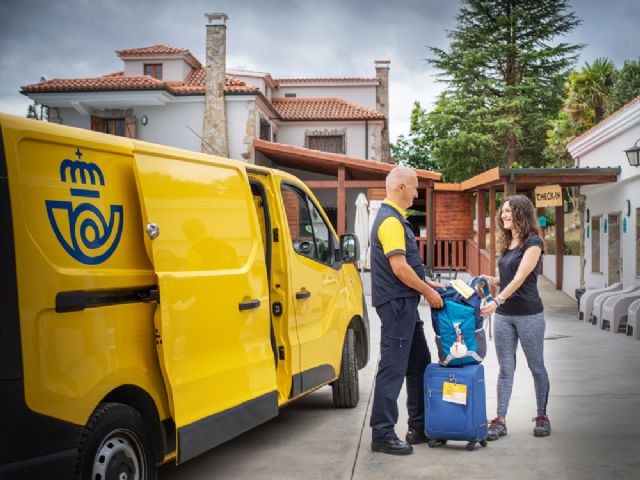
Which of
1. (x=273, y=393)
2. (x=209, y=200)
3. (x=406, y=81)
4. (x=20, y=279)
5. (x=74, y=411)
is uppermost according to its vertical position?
(x=406, y=81)

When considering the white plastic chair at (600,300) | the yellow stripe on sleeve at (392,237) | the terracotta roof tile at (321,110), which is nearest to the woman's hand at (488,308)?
the yellow stripe on sleeve at (392,237)

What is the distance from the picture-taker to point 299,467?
5375 millimetres

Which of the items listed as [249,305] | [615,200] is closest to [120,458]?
[249,305]

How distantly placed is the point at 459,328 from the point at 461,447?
93cm

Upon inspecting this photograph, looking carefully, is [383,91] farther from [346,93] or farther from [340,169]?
[340,169]

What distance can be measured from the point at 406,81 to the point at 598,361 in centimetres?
3334

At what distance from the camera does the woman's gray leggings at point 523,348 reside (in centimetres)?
602

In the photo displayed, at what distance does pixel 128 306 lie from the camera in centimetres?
406

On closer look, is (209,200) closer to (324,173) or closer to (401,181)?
(401,181)

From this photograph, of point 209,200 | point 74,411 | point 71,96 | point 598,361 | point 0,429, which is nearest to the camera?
point 0,429

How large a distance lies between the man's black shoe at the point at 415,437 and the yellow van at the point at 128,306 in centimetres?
92

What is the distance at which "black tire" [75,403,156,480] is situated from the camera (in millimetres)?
3689

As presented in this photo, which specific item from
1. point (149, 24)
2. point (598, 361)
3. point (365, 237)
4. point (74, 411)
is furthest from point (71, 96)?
point (74, 411)

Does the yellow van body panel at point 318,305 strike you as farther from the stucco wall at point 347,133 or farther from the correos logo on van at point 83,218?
the stucco wall at point 347,133
